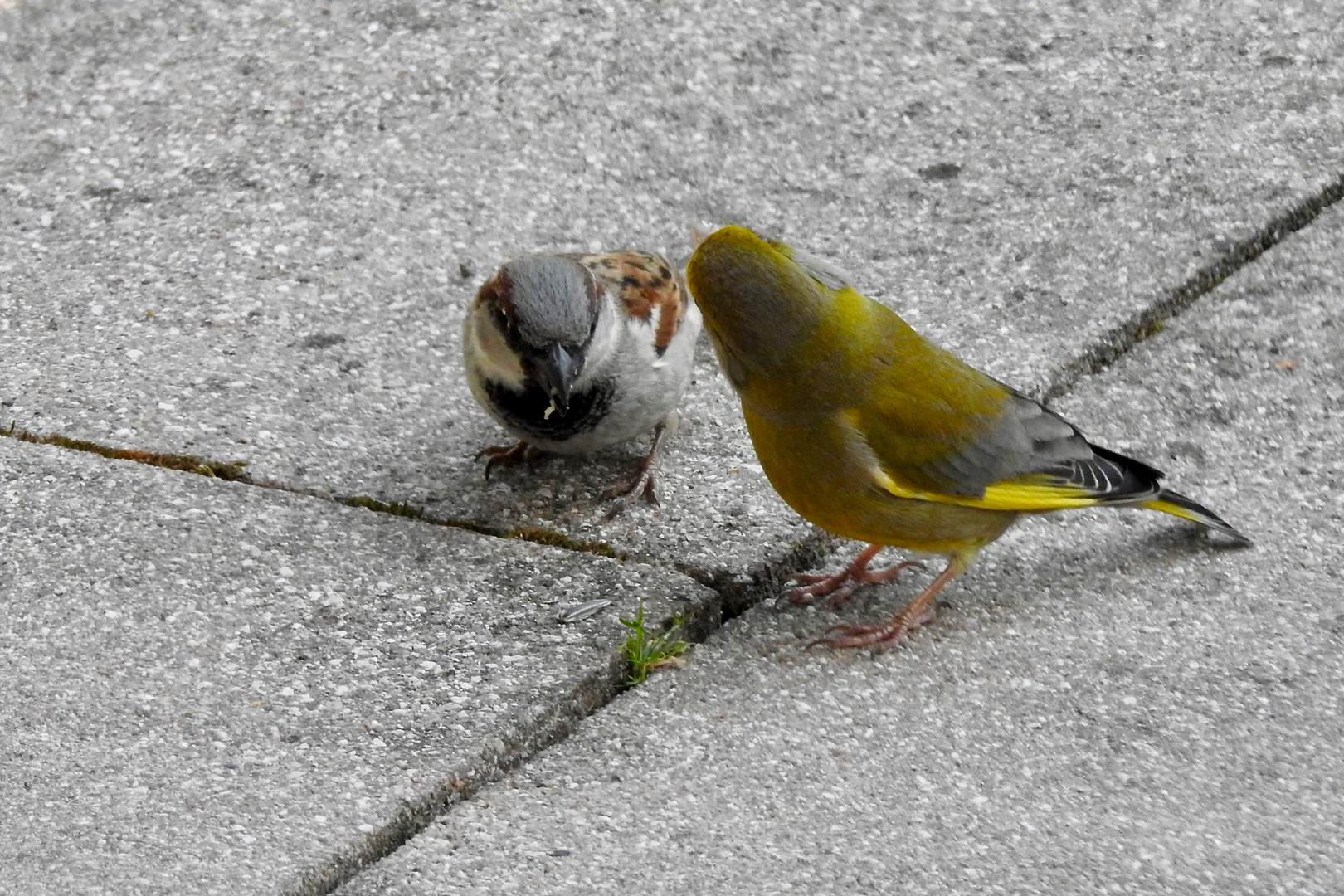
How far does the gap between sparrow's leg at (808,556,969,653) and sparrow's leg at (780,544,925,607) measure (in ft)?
0.41

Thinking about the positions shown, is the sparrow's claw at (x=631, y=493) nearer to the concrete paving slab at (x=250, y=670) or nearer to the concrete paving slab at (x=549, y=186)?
the concrete paving slab at (x=549, y=186)

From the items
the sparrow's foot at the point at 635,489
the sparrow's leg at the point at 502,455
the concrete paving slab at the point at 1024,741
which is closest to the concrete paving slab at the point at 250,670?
the concrete paving slab at the point at 1024,741

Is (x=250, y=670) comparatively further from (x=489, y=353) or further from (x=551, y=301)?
(x=551, y=301)

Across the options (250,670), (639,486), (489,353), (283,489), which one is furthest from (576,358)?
(250,670)

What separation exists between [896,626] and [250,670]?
1486 mm

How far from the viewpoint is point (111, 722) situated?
3490 mm

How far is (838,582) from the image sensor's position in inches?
161

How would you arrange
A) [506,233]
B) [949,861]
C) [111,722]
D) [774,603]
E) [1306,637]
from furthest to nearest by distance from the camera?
1. [506,233]
2. [774,603]
3. [1306,637]
4. [111,722]
5. [949,861]

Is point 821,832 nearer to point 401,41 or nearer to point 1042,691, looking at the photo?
point 1042,691

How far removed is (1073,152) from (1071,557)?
Answer: 200 cm

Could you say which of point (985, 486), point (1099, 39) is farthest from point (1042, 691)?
point (1099, 39)

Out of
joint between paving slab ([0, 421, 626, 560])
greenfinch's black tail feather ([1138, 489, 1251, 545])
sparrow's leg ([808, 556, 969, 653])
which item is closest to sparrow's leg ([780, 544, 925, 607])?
sparrow's leg ([808, 556, 969, 653])

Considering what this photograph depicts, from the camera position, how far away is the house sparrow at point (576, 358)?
4.29 metres

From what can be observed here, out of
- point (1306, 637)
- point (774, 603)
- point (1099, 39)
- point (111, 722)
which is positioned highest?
point (1099, 39)
